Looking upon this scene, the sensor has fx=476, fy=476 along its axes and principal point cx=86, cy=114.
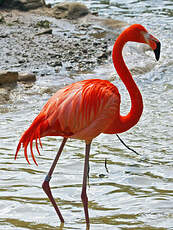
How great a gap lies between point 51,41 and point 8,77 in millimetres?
3003

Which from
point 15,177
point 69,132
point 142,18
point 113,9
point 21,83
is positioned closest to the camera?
point 69,132

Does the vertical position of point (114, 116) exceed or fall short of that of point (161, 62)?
it exceeds it

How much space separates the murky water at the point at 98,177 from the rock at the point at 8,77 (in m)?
0.19

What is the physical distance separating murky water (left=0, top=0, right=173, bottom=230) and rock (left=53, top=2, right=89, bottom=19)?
5852 mm

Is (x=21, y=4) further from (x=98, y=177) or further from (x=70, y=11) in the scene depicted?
(x=98, y=177)

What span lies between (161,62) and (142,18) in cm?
393

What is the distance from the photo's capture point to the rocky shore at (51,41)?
8.89m

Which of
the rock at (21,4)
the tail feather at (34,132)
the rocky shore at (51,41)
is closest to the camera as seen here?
the tail feather at (34,132)

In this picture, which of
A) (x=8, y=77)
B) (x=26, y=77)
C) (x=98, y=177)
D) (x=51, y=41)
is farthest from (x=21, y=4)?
(x=98, y=177)

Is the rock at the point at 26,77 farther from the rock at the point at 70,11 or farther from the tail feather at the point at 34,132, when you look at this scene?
the rock at the point at 70,11

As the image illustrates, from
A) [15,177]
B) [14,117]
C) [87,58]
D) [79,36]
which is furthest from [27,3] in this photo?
Answer: [15,177]

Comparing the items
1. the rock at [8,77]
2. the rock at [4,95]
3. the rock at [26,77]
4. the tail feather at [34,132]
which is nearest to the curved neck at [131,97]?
the tail feather at [34,132]

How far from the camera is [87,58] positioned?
9578 mm

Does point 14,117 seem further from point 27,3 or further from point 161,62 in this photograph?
point 27,3
